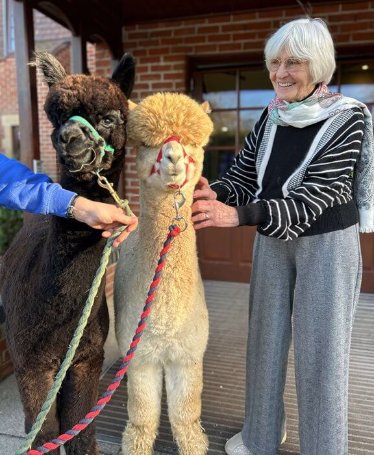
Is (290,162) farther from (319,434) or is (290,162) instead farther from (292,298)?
(319,434)

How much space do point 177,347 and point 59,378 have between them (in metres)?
0.57

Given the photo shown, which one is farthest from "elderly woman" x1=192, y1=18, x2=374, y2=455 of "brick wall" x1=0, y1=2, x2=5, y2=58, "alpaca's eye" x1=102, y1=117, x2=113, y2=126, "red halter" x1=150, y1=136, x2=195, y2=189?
"brick wall" x1=0, y1=2, x2=5, y2=58

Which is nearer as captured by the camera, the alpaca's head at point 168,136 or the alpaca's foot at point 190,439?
the alpaca's head at point 168,136

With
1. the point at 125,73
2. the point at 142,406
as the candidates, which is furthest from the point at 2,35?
the point at 142,406

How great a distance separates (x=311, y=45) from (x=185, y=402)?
5.45ft

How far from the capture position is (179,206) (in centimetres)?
170

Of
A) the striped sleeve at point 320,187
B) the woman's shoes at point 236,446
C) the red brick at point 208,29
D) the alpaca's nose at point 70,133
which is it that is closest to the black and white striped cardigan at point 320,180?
the striped sleeve at point 320,187

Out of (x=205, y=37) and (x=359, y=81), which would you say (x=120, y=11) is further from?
(x=359, y=81)

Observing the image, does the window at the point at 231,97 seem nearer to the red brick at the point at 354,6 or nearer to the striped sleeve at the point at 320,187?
the red brick at the point at 354,6

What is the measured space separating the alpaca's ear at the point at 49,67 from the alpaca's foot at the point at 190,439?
1635 millimetres

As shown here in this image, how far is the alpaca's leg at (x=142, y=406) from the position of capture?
1987mm

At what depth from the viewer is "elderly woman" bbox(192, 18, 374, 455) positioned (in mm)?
1761

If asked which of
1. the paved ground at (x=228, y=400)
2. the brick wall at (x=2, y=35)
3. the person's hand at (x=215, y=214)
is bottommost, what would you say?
the paved ground at (x=228, y=400)

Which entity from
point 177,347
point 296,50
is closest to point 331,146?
point 296,50
